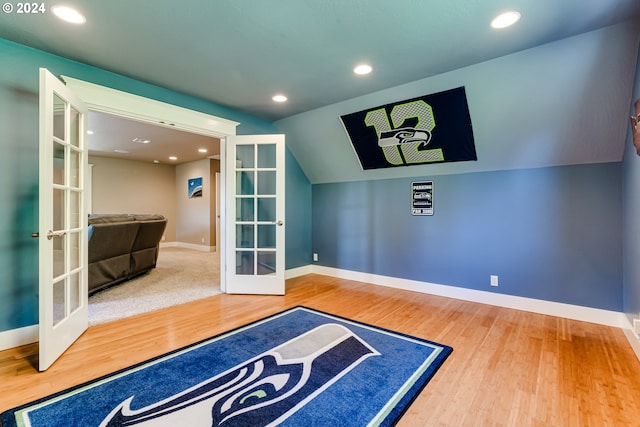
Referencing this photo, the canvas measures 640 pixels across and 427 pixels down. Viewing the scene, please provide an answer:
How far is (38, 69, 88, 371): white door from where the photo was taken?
1.98m

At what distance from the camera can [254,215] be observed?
3.87 m

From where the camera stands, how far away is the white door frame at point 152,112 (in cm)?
264

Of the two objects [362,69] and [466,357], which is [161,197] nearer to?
[362,69]

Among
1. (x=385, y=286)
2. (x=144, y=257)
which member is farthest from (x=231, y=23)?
(x=144, y=257)

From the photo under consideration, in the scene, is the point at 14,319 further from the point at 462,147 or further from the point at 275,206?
the point at 462,147

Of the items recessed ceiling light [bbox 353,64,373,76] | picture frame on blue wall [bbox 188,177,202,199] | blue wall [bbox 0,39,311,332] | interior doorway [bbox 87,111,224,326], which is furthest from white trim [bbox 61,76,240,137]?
picture frame on blue wall [bbox 188,177,202,199]

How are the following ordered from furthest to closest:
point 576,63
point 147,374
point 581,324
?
point 581,324, point 576,63, point 147,374

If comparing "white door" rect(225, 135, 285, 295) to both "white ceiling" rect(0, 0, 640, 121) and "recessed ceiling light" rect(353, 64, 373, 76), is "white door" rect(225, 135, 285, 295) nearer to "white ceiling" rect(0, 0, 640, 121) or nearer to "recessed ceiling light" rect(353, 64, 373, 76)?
"white ceiling" rect(0, 0, 640, 121)

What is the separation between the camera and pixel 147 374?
1918 mm

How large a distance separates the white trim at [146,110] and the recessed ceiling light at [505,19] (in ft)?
9.78

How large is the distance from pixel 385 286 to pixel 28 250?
154 inches

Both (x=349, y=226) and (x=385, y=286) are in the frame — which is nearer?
(x=385, y=286)

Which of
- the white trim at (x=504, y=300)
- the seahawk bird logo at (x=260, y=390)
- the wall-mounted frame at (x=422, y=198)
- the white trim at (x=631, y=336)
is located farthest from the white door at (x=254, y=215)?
the white trim at (x=631, y=336)

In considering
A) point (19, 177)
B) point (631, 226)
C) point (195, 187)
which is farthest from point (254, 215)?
point (195, 187)
